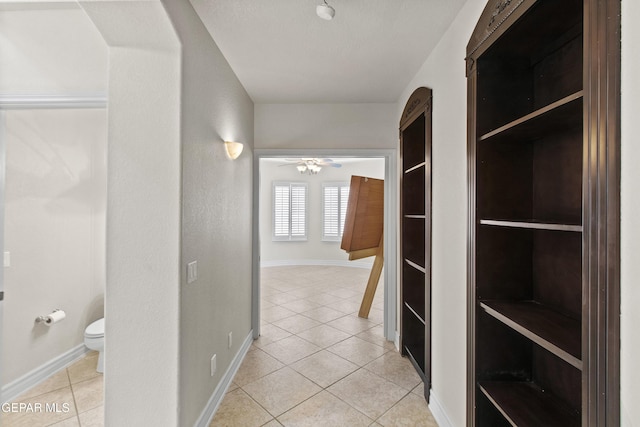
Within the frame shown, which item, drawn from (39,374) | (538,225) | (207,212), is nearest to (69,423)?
(39,374)

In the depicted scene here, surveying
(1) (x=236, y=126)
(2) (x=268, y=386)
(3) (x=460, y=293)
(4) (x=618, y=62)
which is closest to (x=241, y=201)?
(1) (x=236, y=126)

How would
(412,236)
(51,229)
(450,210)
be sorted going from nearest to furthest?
(450,210) → (51,229) → (412,236)

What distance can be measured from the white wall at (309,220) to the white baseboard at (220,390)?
16.0 feet

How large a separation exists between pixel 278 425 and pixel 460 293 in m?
1.53

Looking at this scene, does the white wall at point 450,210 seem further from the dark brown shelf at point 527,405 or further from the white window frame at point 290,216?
the white window frame at point 290,216

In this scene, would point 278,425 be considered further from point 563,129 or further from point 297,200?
point 297,200

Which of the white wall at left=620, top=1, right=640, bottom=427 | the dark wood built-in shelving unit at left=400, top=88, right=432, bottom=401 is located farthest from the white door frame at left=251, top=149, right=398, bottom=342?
the white wall at left=620, top=1, right=640, bottom=427

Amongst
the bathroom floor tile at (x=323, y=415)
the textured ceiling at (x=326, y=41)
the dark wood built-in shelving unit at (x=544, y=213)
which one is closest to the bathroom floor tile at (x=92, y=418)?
the bathroom floor tile at (x=323, y=415)

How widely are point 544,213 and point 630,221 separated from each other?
692mm

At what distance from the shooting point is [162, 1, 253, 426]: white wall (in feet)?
5.46

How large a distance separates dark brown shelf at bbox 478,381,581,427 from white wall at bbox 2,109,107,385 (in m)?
3.38

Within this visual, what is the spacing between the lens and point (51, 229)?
104 inches

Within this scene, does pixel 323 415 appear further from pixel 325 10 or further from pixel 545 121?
pixel 325 10

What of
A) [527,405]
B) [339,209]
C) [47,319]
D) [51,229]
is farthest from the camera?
[339,209]
